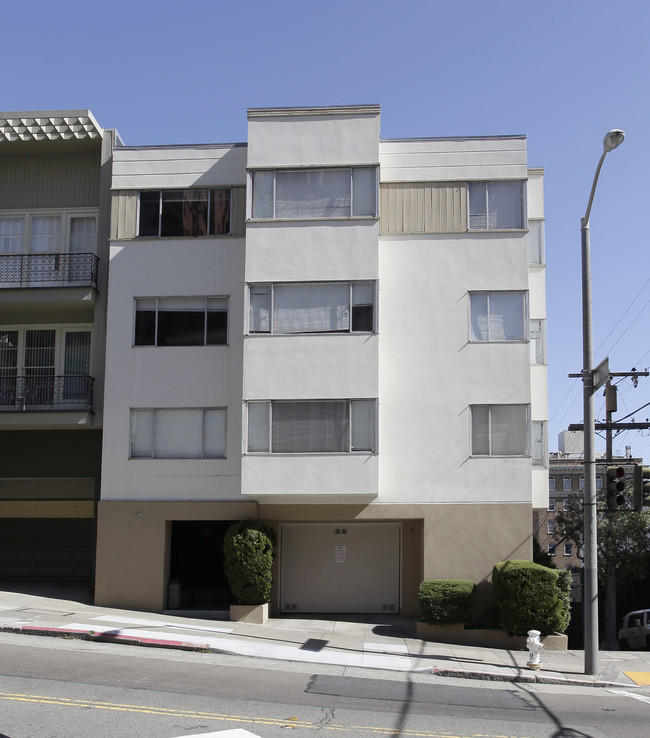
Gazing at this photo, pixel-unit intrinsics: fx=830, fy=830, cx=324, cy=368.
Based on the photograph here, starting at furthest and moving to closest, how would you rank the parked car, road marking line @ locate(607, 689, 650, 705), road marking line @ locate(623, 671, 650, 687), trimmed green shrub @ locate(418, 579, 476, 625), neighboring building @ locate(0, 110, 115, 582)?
the parked car
neighboring building @ locate(0, 110, 115, 582)
trimmed green shrub @ locate(418, 579, 476, 625)
road marking line @ locate(623, 671, 650, 687)
road marking line @ locate(607, 689, 650, 705)

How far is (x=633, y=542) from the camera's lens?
38.7 metres

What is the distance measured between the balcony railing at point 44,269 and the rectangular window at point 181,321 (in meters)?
2.20

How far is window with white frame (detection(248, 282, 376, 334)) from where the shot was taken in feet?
67.3

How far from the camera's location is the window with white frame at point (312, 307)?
2050 cm

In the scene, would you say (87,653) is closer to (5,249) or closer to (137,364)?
(137,364)

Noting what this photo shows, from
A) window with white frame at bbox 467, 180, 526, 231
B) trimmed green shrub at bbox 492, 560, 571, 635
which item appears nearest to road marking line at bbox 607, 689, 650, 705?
trimmed green shrub at bbox 492, 560, 571, 635

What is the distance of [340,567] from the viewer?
22.3 meters

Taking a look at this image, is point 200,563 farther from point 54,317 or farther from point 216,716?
point 216,716

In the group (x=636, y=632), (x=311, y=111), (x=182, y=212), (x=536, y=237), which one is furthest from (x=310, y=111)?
(x=636, y=632)

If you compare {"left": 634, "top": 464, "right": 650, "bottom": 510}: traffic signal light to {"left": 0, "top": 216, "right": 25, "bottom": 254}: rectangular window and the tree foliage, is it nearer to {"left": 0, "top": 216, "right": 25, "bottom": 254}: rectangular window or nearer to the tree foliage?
{"left": 0, "top": 216, "right": 25, "bottom": 254}: rectangular window

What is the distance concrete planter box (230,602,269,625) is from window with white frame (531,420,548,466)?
8.53 m

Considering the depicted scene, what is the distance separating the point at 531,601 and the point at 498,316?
23.0 ft

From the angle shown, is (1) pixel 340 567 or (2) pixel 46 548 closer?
(1) pixel 340 567

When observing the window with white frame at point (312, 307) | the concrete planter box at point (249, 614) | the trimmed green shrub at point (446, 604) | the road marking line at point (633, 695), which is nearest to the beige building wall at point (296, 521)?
the trimmed green shrub at point (446, 604)
